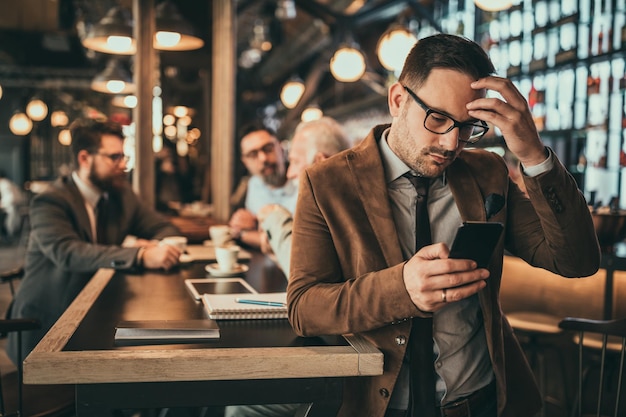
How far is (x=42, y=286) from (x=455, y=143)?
7.19 feet

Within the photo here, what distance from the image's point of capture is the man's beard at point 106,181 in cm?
335

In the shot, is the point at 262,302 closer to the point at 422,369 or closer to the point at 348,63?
the point at 422,369

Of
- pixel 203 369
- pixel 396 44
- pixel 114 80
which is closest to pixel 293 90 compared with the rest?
pixel 114 80

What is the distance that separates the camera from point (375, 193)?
5.27ft

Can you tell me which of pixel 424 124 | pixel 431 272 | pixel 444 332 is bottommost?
pixel 444 332

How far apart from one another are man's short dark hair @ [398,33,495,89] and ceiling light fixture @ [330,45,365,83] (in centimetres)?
459

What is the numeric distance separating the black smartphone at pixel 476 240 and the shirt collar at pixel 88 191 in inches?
96.9

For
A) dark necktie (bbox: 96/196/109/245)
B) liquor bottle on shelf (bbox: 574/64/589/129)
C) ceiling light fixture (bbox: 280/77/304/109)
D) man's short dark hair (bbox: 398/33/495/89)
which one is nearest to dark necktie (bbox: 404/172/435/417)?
man's short dark hair (bbox: 398/33/495/89)

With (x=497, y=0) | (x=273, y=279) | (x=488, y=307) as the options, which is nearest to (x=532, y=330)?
(x=273, y=279)

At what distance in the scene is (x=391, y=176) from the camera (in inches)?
66.1

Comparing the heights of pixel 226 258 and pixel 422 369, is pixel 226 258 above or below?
above

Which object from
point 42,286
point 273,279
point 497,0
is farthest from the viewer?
point 497,0

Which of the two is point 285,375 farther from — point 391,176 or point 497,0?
point 497,0

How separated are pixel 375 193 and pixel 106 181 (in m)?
2.15
